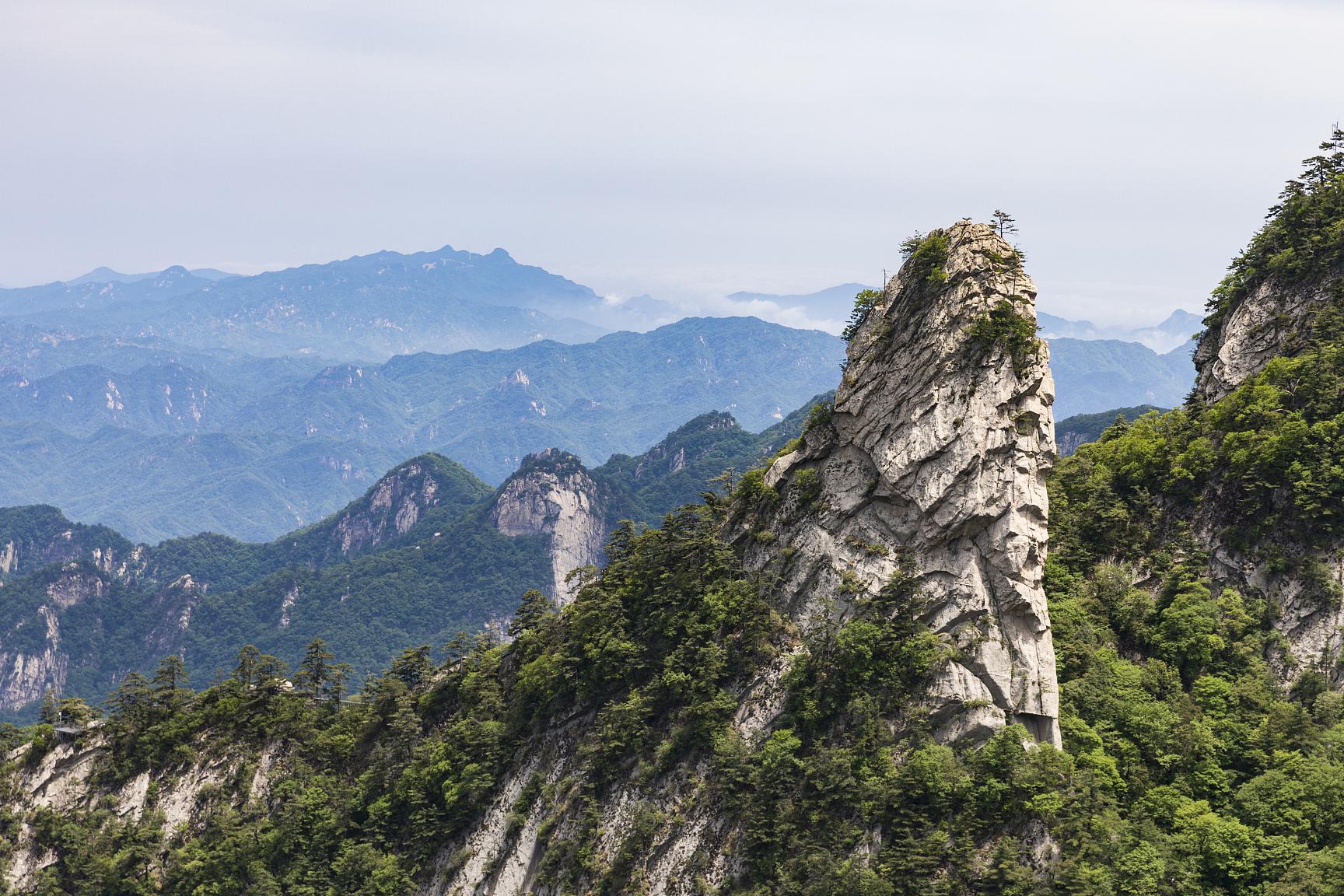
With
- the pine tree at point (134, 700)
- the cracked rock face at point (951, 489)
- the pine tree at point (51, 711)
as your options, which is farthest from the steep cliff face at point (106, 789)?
the cracked rock face at point (951, 489)

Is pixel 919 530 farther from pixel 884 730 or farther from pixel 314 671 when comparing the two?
pixel 314 671

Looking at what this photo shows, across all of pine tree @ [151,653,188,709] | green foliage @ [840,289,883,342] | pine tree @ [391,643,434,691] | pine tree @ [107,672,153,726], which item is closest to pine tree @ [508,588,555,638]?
pine tree @ [391,643,434,691]

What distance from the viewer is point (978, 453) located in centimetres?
5903

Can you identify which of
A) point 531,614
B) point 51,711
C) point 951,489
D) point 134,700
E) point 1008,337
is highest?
point 1008,337

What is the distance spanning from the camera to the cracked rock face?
187 ft

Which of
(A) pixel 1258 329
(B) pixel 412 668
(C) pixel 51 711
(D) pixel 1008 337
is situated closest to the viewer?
(D) pixel 1008 337

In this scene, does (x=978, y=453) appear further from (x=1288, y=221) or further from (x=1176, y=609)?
(x=1288, y=221)

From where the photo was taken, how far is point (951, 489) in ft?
196

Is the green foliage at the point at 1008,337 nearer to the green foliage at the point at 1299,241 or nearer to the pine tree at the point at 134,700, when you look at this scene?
the green foliage at the point at 1299,241

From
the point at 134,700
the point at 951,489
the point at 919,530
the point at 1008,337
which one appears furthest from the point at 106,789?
the point at 1008,337

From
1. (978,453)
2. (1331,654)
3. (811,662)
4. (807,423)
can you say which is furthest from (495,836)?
(1331,654)

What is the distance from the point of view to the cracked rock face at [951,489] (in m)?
56.9

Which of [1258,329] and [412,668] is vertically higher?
[1258,329]

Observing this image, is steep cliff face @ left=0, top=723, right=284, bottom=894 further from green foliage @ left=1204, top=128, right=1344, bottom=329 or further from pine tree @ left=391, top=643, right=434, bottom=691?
green foliage @ left=1204, top=128, right=1344, bottom=329
